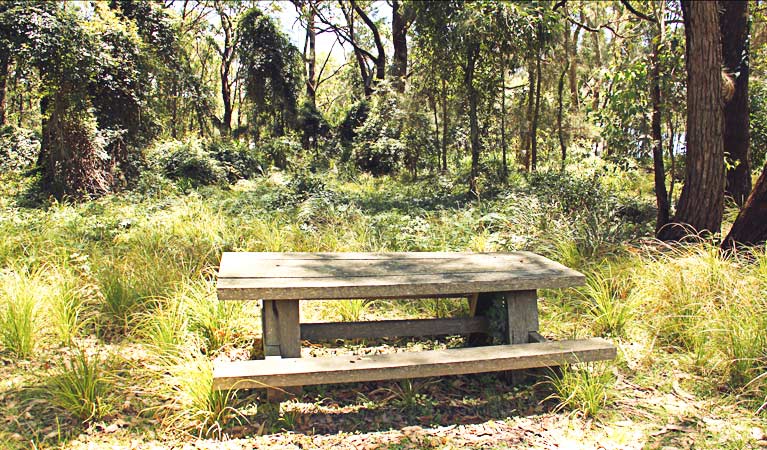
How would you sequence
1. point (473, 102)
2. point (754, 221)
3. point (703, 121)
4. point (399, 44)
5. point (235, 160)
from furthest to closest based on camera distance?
point (399, 44), point (235, 160), point (473, 102), point (703, 121), point (754, 221)

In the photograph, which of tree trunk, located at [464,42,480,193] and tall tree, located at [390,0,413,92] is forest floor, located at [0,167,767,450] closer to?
tree trunk, located at [464,42,480,193]

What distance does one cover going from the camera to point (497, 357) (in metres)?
2.88

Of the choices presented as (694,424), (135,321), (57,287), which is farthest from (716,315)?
(57,287)

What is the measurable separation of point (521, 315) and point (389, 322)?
34.8 inches

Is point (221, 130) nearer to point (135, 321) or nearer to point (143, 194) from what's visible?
point (143, 194)

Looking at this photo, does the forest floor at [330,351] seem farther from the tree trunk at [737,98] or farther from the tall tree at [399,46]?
the tall tree at [399,46]

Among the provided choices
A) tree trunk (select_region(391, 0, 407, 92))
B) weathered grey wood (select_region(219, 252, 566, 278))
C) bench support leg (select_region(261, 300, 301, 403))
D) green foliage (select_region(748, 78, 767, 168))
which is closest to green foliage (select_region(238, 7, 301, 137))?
tree trunk (select_region(391, 0, 407, 92))

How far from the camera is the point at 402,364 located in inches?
109

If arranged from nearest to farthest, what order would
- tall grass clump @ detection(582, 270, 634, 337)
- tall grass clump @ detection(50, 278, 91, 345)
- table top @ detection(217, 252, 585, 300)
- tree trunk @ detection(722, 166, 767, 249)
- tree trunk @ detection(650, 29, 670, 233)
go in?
table top @ detection(217, 252, 585, 300) < tall grass clump @ detection(50, 278, 91, 345) < tall grass clump @ detection(582, 270, 634, 337) < tree trunk @ detection(722, 166, 767, 249) < tree trunk @ detection(650, 29, 670, 233)

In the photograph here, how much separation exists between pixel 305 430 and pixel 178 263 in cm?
234

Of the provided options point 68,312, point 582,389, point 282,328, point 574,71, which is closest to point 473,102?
point 582,389

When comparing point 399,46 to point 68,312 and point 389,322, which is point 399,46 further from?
point 68,312

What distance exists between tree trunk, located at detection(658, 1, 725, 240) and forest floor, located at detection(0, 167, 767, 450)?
86 cm

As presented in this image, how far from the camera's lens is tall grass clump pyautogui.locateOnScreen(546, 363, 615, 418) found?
2.94 metres
